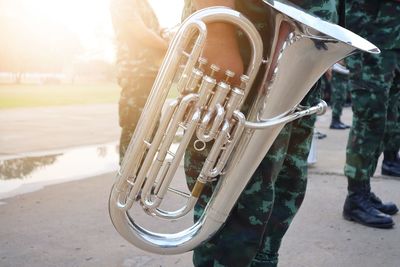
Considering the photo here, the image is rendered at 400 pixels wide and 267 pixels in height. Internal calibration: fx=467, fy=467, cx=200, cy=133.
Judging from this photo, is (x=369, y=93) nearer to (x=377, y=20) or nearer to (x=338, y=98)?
(x=377, y=20)

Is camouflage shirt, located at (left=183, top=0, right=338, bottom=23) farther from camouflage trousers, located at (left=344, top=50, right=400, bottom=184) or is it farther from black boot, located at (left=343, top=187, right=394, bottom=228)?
black boot, located at (left=343, top=187, right=394, bottom=228)

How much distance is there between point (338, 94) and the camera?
272 inches

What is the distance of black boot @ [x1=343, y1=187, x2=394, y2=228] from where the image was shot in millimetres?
2323

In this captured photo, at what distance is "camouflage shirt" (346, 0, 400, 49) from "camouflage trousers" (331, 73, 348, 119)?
15.4 ft

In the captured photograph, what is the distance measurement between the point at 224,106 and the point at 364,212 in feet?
4.88

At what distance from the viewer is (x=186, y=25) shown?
3.84 ft

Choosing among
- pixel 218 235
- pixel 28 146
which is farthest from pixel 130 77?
pixel 28 146

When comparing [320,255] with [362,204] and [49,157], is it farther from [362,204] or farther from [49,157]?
[49,157]

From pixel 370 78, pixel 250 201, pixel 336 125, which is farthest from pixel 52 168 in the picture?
pixel 336 125

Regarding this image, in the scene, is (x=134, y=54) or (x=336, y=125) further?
(x=336, y=125)

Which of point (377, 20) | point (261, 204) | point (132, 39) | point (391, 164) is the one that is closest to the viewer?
point (261, 204)

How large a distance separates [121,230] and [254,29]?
67 cm

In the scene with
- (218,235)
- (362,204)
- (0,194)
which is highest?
(218,235)

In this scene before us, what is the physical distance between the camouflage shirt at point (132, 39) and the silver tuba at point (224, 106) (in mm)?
1513
